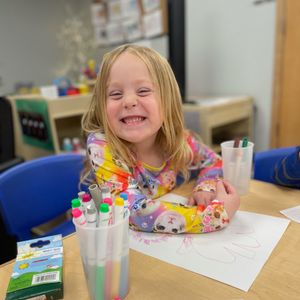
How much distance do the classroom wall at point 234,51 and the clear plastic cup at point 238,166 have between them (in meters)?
1.46

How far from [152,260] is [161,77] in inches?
18.4

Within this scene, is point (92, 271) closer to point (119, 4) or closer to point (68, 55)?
point (119, 4)

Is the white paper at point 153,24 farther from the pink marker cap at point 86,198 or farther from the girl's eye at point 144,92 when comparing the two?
the pink marker cap at point 86,198

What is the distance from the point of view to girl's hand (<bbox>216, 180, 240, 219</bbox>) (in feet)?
2.32

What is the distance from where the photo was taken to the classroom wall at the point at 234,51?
2.09 meters

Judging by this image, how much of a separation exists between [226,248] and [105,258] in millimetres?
269

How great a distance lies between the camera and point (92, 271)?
1.50 ft

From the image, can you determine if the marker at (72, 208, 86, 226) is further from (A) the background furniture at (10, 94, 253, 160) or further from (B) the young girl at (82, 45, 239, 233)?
(A) the background furniture at (10, 94, 253, 160)

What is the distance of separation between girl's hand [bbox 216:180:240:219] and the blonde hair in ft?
0.68

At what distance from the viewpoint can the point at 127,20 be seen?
2.82 m

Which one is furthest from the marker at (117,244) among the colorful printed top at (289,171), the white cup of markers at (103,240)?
the colorful printed top at (289,171)

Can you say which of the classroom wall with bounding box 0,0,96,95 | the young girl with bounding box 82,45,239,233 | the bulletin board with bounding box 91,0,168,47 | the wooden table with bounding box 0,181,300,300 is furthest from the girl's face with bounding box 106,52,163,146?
the classroom wall with bounding box 0,0,96,95

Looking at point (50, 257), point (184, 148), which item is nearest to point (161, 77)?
point (184, 148)

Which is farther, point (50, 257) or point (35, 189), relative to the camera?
point (35, 189)
